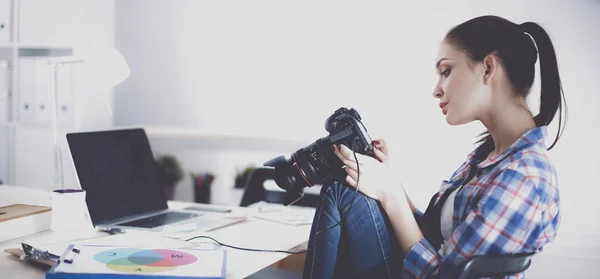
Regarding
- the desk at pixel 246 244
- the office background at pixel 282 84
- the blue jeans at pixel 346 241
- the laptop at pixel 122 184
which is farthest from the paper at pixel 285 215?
the office background at pixel 282 84

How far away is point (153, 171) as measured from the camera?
5.56 ft

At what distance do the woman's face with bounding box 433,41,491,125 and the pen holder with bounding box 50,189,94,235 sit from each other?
37.3 inches

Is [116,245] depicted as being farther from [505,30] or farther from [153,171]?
[505,30]

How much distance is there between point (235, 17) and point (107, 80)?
5.24 ft

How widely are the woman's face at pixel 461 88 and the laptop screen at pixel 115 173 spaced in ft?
3.03

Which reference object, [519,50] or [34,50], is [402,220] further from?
[34,50]

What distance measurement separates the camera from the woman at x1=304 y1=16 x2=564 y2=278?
112cm

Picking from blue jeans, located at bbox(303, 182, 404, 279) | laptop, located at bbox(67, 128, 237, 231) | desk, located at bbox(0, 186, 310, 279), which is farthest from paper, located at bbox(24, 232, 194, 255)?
blue jeans, located at bbox(303, 182, 404, 279)

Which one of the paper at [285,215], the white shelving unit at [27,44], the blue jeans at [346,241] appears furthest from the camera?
the white shelving unit at [27,44]

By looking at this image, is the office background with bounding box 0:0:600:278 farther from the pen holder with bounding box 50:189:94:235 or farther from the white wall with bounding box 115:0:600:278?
the pen holder with bounding box 50:189:94:235

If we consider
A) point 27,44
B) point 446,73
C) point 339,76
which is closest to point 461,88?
point 446,73

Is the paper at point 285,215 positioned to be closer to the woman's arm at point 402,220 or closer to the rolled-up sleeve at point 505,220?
the woman's arm at point 402,220

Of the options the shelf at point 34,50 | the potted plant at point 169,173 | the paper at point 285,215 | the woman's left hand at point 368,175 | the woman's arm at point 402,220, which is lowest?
the potted plant at point 169,173

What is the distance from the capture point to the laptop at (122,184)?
145cm
